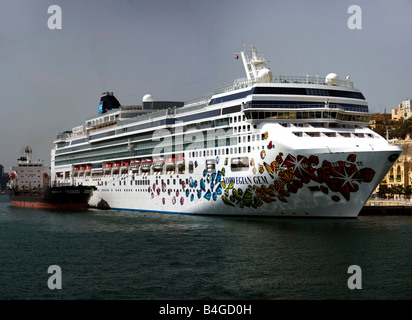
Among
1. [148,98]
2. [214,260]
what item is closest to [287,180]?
[214,260]

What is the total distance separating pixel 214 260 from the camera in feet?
101

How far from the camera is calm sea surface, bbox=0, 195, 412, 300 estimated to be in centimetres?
2434

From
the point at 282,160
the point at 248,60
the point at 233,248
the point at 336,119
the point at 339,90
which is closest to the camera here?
the point at 233,248

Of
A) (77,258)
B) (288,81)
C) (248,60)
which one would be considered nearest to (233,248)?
(77,258)

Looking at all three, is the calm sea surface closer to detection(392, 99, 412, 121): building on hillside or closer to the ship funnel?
the ship funnel

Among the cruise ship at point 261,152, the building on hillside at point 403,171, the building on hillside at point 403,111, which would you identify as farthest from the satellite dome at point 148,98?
the building on hillside at point 403,111

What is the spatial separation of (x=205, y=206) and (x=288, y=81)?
1432cm

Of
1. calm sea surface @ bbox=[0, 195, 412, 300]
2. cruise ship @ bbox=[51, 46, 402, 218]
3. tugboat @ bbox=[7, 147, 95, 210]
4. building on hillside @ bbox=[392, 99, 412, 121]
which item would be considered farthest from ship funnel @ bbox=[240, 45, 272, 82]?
building on hillside @ bbox=[392, 99, 412, 121]

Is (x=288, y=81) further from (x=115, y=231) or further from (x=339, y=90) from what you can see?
(x=115, y=231)

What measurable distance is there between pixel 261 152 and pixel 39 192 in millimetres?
60398

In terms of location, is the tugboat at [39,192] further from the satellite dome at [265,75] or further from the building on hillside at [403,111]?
the building on hillside at [403,111]

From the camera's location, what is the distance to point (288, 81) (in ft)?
170

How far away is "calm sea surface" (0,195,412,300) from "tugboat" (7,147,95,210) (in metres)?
A: 28.7

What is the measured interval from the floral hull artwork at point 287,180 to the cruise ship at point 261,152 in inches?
3.1
